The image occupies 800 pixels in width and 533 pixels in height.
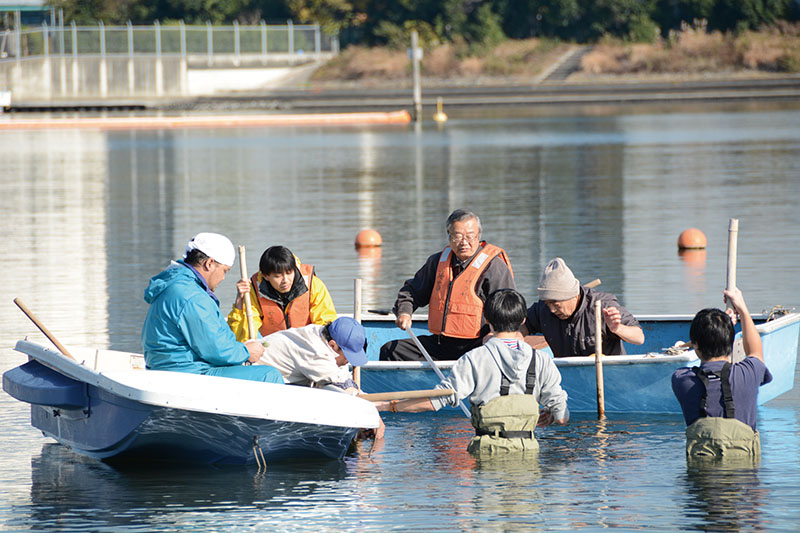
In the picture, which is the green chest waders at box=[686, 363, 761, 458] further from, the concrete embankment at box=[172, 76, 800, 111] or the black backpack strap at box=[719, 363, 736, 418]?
the concrete embankment at box=[172, 76, 800, 111]

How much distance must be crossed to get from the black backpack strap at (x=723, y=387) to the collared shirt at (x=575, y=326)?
1.68 m

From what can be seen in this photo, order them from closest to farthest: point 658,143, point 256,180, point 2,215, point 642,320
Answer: point 642,320 → point 2,215 → point 256,180 → point 658,143

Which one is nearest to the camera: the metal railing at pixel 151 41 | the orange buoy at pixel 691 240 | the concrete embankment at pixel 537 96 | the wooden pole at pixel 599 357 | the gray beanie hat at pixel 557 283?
the gray beanie hat at pixel 557 283

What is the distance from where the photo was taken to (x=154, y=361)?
25.8 feet

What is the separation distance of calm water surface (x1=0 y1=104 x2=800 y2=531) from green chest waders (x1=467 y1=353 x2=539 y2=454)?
0.66ft

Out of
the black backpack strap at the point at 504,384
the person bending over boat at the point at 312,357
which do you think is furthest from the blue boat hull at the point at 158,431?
the black backpack strap at the point at 504,384

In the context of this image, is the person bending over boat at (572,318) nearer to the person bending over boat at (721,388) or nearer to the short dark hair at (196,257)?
the person bending over boat at (721,388)

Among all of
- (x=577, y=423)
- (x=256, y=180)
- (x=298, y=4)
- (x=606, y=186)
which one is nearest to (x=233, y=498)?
(x=577, y=423)

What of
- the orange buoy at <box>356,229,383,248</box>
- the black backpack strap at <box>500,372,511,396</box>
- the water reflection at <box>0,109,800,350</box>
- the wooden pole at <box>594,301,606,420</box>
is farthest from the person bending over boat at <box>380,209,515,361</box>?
the orange buoy at <box>356,229,383,248</box>

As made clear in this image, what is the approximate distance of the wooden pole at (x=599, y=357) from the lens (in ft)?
28.5

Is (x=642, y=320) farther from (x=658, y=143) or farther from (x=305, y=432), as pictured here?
(x=658, y=143)

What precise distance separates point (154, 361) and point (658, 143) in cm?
2873

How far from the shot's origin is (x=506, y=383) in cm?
747

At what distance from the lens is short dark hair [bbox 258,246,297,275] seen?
902 cm
